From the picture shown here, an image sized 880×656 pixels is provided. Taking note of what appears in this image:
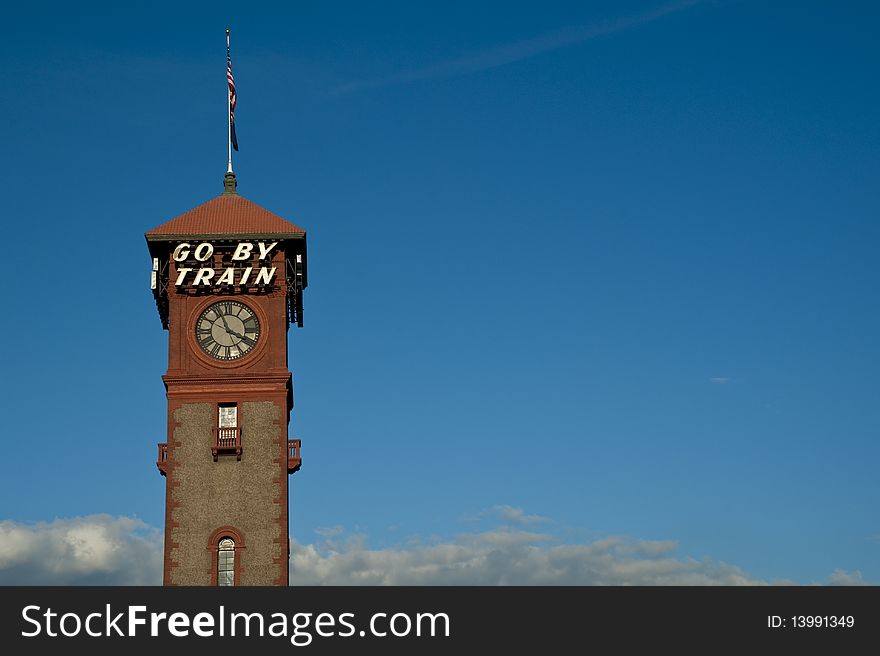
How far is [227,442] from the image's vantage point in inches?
3339

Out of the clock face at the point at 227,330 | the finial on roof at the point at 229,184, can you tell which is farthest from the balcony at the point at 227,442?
the finial on roof at the point at 229,184

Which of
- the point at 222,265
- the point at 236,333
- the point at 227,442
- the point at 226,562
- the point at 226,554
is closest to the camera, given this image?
the point at 226,562

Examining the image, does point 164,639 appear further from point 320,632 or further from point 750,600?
point 750,600

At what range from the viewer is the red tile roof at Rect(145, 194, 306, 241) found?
8856 cm

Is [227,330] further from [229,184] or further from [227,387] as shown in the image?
[229,184]

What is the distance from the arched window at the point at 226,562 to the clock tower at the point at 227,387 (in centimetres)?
5

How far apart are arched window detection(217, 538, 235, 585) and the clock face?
395 inches

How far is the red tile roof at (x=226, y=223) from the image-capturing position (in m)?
88.6

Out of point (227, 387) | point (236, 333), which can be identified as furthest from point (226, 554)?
point (236, 333)

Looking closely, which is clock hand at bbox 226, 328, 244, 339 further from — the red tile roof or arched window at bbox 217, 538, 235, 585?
arched window at bbox 217, 538, 235, 585

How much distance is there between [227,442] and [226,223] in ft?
40.8

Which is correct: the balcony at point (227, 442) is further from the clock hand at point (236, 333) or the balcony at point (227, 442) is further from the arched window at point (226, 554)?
the clock hand at point (236, 333)

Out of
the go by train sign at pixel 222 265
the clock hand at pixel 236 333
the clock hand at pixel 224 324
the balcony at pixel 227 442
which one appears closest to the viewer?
the balcony at pixel 227 442

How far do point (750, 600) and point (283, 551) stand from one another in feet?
98.7
